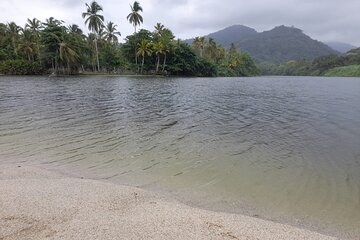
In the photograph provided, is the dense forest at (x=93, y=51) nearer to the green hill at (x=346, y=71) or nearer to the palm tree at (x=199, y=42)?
the palm tree at (x=199, y=42)

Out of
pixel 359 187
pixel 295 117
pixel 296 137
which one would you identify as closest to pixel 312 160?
pixel 359 187

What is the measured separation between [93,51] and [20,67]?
22472 mm

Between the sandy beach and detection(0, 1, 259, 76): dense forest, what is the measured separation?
69525 mm

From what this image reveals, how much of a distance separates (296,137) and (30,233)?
1234cm

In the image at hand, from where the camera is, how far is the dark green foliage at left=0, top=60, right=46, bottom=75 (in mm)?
70919

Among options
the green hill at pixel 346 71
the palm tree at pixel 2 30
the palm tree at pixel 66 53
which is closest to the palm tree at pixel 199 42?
the palm tree at pixel 66 53

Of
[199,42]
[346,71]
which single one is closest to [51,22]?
[199,42]

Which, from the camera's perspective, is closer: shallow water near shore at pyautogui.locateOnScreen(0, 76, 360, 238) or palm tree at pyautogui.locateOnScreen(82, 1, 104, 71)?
shallow water near shore at pyautogui.locateOnScreen(0, 76, 360, 238)

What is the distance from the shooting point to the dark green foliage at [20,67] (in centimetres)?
7092

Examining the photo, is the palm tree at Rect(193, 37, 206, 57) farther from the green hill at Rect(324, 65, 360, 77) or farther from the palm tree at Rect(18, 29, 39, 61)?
the green hill at Rect(324, 65, 360, 77)

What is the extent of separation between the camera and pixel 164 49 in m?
84.7

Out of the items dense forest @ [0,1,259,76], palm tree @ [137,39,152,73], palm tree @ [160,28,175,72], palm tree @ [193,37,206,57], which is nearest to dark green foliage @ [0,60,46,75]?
dense forest @ [0,1,259,76]

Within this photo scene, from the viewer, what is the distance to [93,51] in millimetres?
89250

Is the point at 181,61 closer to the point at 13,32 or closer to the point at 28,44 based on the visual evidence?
the point at 28,44
